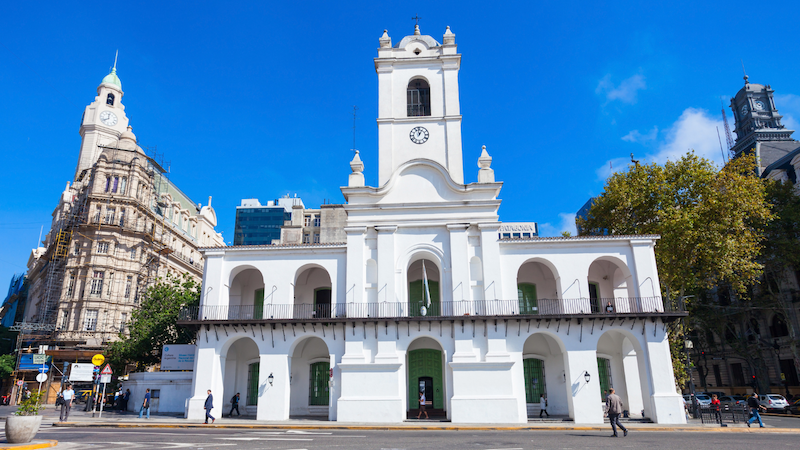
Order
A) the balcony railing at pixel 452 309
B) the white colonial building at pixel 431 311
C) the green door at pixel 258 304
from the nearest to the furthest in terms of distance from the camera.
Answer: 1. the white colonial building at pixel 431 311
2. the balcony railing at pixel 452 309
3. the green door at pixel 258 304

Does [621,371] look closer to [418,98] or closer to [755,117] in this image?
[418,98]

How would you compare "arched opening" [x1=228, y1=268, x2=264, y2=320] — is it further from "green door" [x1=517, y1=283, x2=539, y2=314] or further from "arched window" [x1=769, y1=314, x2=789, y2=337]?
"arched window" [x1=769, y1=314, x2=789, y2=337]

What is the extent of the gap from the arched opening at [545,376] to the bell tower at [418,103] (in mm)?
9963

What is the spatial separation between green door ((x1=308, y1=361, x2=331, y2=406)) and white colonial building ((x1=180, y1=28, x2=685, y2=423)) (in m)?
0.08

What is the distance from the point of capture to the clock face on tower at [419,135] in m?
28.4

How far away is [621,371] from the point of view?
1061 inches

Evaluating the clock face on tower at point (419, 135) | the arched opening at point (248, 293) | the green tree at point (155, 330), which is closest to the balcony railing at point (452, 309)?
the arched opening at point (248, 293)

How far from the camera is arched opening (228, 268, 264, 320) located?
2797cm

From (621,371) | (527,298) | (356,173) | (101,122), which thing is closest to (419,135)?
(356,173)

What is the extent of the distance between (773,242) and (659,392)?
21.4m

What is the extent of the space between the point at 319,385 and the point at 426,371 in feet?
19.7

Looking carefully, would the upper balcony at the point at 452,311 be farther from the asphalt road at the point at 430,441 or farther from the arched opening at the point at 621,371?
the asphalt road at the point at 430,441

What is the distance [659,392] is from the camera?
75.6ft

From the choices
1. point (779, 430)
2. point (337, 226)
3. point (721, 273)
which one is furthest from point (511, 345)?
point (337, 226)
